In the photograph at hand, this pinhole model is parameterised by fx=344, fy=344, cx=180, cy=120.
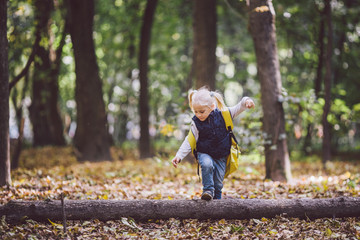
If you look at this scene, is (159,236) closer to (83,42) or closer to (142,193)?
(142,193)

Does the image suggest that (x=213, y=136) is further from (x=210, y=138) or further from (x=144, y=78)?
(x=144, y=78)

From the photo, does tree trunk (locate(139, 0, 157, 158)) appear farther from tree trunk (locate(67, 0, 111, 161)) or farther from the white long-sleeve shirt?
the white long-sleeve shirt

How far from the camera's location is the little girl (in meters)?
4.70

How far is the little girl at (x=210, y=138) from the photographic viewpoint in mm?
4703

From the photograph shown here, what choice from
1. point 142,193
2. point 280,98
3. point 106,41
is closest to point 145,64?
point 106,41

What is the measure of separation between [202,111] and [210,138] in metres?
0.42

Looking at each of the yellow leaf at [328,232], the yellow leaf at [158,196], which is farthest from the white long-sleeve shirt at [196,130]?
the yellow leaf at [328,232]

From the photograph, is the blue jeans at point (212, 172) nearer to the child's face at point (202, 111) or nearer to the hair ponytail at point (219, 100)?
the child's face at point (202, 111)

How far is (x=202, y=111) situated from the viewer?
4715mm

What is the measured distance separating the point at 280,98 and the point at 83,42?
7.38 meters

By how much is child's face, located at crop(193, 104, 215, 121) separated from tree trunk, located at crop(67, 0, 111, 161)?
771 cm

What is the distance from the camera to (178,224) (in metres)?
4.66

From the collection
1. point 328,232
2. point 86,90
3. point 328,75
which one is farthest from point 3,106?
point 328,75

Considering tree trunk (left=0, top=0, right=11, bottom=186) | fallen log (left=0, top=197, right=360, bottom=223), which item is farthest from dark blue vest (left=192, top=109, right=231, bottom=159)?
tree trunk (left=0, top=0, right=11, bottom=186)
